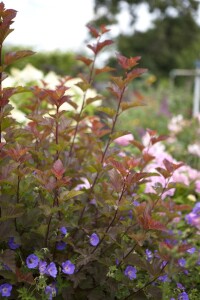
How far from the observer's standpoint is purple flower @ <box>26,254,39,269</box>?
1788 mm

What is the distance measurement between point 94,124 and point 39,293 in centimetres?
99

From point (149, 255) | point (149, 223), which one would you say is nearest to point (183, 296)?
point (149, 255)

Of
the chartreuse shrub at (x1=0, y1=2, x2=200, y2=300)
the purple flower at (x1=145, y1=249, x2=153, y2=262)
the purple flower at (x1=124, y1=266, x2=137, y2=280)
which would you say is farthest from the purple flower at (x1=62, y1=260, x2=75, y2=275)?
the purple flower at (x1=145, y1=249, x2=153, y2=262)

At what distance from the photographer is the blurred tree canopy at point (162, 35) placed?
2717 centimetres

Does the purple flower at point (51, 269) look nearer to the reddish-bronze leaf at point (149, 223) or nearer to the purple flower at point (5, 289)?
the purple flower at point (5, 289)

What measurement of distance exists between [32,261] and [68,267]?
132 mm

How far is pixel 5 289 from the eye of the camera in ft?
5.74

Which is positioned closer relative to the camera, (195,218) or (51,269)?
(51,269)

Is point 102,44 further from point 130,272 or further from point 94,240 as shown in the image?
point 130,272

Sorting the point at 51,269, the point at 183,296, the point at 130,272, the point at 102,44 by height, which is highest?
the point at 102,44

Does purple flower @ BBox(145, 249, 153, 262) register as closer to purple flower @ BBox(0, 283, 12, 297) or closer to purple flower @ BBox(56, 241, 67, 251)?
purple flower @ BBox(56, 241, 67, 251)

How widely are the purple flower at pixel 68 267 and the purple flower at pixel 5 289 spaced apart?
0.20 metres

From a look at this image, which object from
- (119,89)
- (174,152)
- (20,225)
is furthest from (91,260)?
(174,152)

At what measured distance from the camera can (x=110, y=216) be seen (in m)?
2.05
